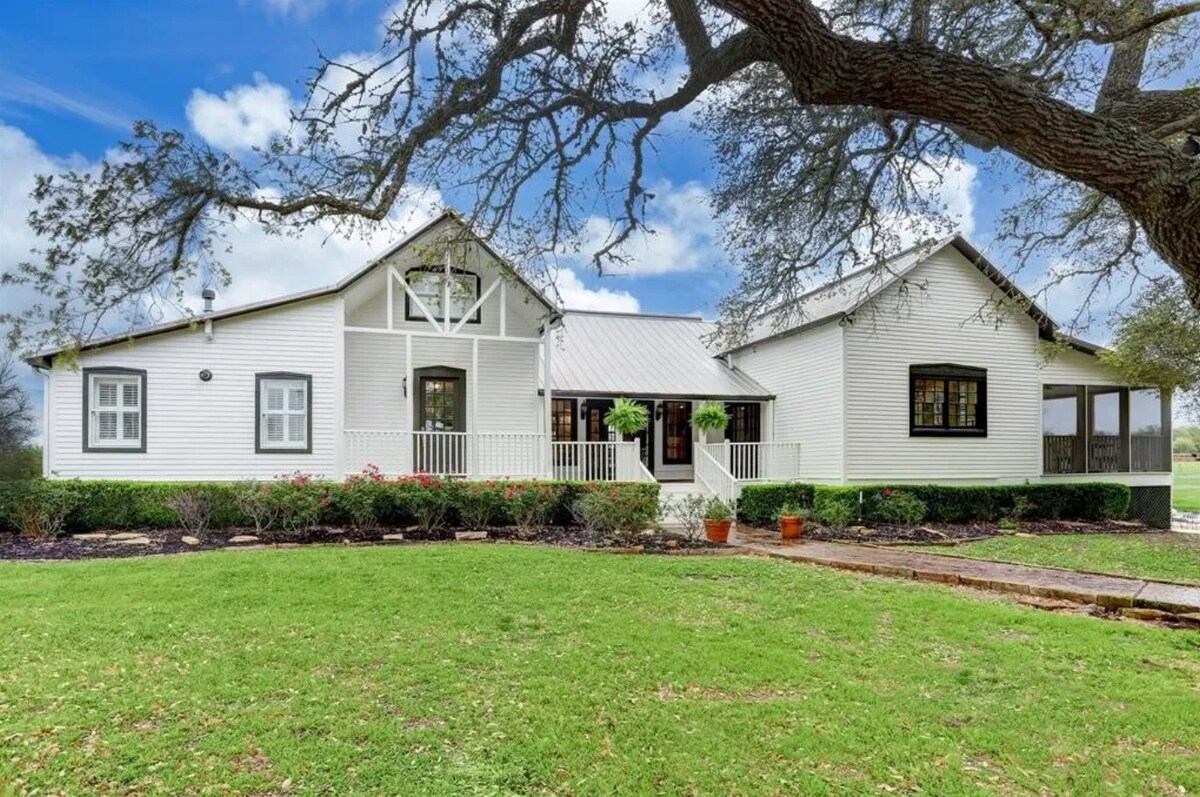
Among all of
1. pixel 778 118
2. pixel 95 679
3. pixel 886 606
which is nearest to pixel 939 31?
pixel 778 118

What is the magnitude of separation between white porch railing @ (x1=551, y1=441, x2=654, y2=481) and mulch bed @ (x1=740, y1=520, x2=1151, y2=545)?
9.03 feet

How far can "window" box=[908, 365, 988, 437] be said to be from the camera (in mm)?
17062

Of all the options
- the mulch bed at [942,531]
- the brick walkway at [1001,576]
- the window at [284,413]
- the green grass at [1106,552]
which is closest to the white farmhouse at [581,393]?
the window at [284,413]

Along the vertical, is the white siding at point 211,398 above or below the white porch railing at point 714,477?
above

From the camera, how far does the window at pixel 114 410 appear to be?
13.6 m

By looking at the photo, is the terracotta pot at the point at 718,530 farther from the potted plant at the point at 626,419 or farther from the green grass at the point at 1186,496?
the green grass at the point at 1186,496

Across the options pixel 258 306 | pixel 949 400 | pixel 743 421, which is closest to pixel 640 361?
pixel 743 421

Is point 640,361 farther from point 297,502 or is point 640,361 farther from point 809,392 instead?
point 297,502

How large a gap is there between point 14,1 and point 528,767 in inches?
348

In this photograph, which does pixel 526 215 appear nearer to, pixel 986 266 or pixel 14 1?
pixel 14 1

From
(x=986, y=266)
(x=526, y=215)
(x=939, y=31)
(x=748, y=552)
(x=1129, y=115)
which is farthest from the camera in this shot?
(x=986, y=266)

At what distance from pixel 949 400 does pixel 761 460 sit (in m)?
4.79

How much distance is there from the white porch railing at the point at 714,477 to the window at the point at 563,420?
134 inches

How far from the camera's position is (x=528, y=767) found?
142 inches
